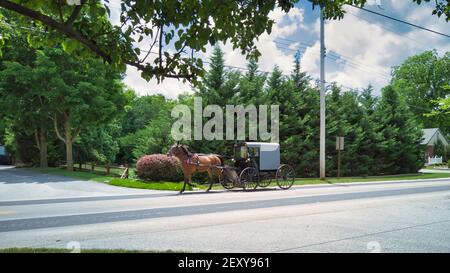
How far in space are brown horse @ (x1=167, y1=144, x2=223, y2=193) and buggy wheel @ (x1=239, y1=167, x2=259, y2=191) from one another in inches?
→ 48.8

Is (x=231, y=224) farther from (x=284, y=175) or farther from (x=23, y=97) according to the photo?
(x=23, y=97)

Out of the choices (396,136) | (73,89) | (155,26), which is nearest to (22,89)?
(73,89)

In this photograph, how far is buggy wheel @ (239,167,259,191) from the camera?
19930 millimetres

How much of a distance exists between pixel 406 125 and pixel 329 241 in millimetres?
37500

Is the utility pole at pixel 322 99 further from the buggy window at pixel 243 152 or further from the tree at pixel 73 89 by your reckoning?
the tree at pixel 73 89

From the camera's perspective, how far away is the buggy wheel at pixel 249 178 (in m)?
19.9

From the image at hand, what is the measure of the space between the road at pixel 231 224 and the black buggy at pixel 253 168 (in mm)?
3904

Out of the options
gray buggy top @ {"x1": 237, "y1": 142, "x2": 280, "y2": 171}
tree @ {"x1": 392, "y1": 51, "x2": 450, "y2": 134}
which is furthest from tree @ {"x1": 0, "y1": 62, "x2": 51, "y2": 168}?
tree @ {"x1": 392, "y1": 51, "x2": 450, "y2": 134}

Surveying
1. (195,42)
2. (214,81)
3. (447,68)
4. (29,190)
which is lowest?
(29,190)

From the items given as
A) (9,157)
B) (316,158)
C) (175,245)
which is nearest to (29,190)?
(175,245)

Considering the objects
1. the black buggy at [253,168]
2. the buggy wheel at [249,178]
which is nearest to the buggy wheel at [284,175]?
the black buggy at [253,168]

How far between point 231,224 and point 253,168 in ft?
34.1

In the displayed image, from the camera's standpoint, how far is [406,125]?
137 ft
